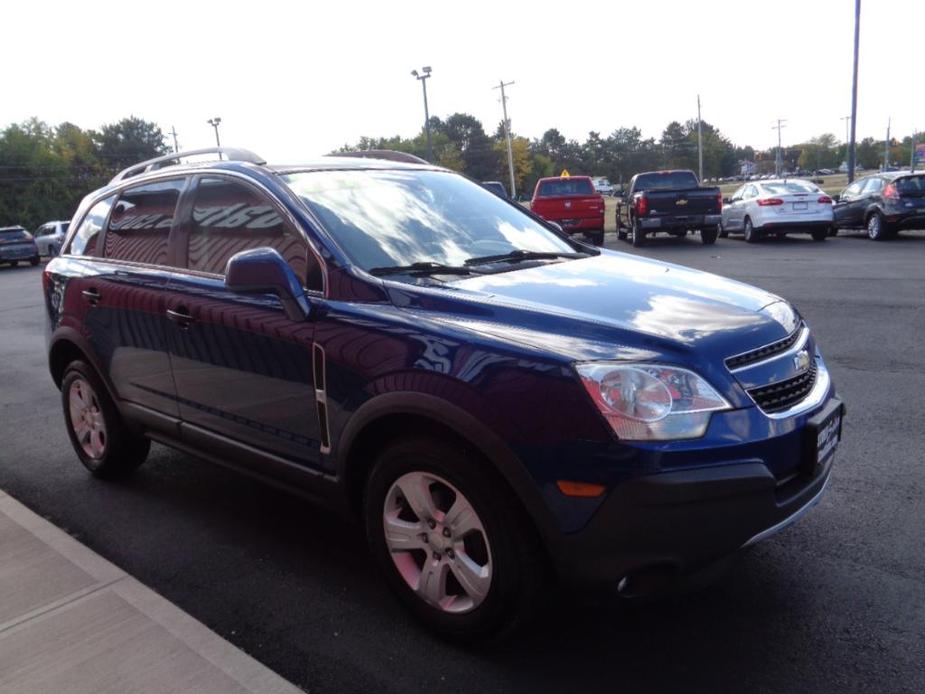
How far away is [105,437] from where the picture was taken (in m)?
4.93

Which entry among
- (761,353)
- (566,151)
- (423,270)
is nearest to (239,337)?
(423,270)

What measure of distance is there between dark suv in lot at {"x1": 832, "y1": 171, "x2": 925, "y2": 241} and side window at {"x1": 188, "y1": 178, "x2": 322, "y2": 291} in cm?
1755

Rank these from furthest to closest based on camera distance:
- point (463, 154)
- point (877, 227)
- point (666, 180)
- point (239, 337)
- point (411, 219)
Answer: point (463, 154), point (666, 180), point (877, 227), point (411, 219), point (239, 337)

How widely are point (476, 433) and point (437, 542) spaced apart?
0.53 metres

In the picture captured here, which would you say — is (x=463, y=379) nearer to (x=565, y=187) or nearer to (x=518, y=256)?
(x=518, y=256)

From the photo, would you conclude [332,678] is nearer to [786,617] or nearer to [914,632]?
[786,617]

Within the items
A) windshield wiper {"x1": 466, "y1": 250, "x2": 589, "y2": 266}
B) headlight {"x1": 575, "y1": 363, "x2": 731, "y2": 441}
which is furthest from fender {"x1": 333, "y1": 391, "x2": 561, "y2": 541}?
windshield wiper {"x1": 466, "y1": 250, "x2": 589, "y2": 266}

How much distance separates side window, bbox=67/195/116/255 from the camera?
503 cm

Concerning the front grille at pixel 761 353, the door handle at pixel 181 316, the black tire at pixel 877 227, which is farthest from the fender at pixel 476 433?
the black tire at pixel 877 227

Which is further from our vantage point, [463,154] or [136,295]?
[463,154]

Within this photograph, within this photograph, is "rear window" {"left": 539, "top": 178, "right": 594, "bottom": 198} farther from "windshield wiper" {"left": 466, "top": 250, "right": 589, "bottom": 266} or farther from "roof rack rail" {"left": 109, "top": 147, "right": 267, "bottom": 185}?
"windshield wiper" {"left": 466, "top": 250, "right": 589, "bottom": 266}

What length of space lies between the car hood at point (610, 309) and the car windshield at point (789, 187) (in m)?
17.5

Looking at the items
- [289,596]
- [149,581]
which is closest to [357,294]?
[289,596]

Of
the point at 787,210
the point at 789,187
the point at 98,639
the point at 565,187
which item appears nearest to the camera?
the point at 98,639
